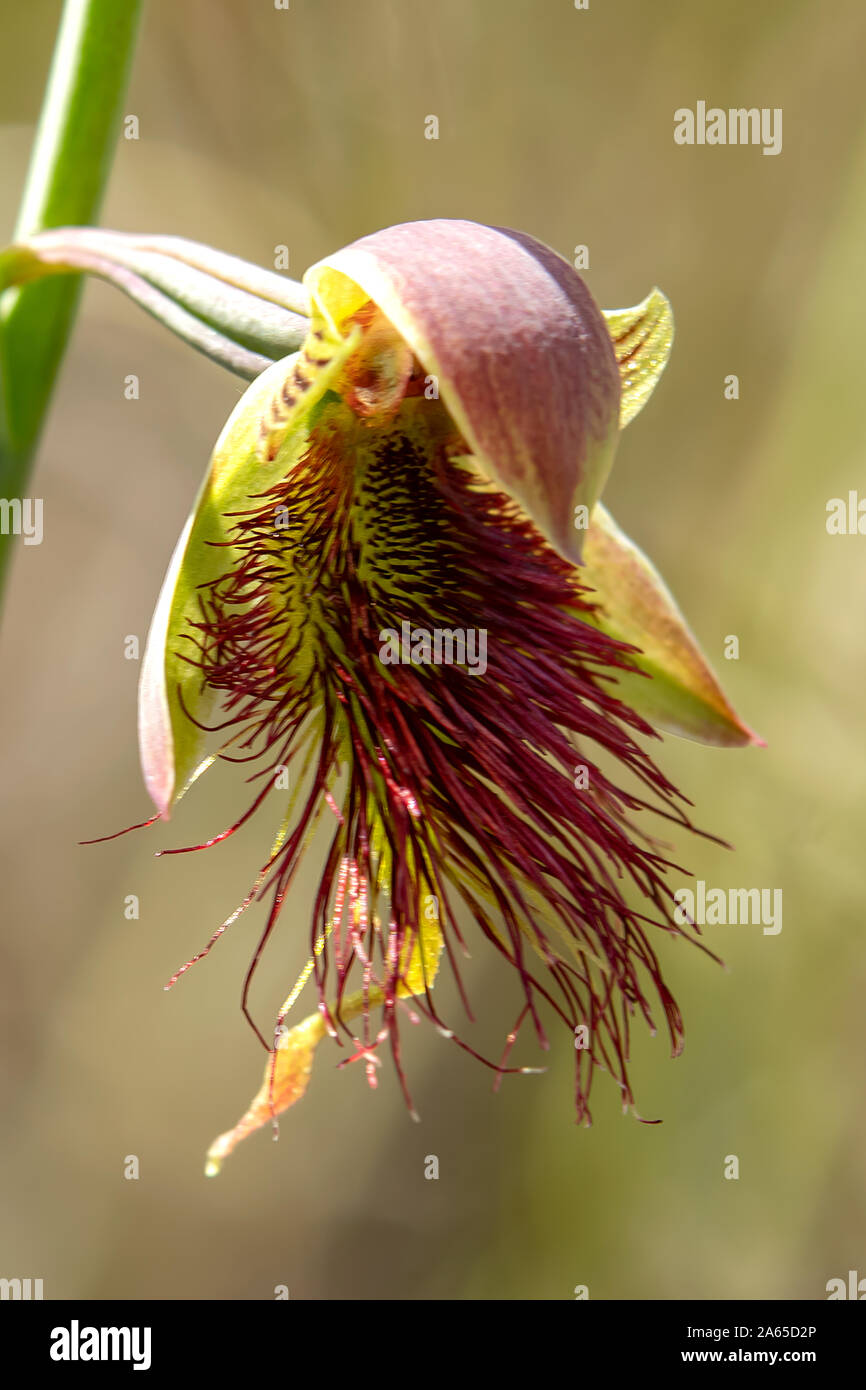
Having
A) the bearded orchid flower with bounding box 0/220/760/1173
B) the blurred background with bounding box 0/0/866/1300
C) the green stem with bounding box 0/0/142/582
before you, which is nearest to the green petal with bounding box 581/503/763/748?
the bearded orchid flower with bounding box 0/220/760/1173

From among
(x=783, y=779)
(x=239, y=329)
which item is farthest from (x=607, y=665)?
(x=783, y=779)

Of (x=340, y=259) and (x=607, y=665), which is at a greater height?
(x=340, y=259)

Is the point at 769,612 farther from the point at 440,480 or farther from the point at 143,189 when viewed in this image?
the point at 440,480

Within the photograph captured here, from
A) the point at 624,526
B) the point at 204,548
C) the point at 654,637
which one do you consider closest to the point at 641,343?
the point at 654,637

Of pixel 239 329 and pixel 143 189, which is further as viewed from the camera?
pixel 143 189

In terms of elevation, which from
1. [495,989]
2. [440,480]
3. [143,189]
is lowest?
[495,989]

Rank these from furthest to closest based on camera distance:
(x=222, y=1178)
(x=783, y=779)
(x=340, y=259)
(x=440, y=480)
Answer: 1. (x=222, y=1178)
2. (x=783, y=779)
3. (x=440, y=480)
4. (x=340, y=259)

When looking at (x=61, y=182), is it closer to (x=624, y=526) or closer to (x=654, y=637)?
(x=654, y=637)
